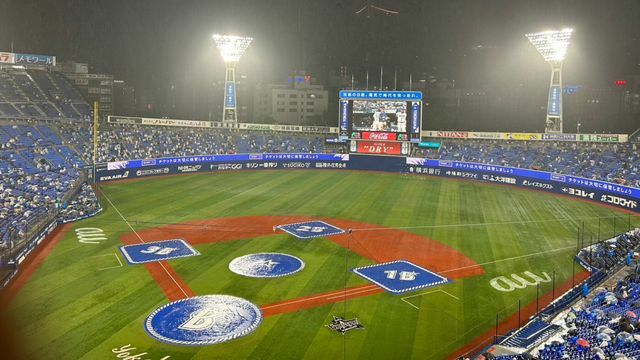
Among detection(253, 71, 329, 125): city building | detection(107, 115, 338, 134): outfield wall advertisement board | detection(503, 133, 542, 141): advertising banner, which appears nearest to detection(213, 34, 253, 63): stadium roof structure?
detection(107, 115, 338, 134): outfield wall advertisement board

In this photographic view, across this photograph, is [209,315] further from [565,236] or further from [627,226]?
[627,226]

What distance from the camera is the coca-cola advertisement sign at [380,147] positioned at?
7219 centimetres

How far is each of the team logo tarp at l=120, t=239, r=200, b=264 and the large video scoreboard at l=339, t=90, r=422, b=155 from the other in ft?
138

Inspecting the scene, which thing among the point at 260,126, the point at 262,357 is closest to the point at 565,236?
the point at 262,357

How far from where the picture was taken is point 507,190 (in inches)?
2424

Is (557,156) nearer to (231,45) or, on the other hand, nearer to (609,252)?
(609,252)

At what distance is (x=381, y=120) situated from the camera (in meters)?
70.6

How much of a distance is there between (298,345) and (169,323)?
19.9 feet

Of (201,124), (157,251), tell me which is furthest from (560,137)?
(157,251)

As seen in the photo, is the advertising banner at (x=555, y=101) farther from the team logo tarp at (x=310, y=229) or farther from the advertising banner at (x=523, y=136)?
the team logo tarp at (x=310, y=229)

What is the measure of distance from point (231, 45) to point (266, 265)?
59917 mm

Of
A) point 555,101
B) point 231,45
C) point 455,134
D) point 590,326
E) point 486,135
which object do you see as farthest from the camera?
point 231,45

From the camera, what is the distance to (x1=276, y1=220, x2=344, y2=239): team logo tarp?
37.1m

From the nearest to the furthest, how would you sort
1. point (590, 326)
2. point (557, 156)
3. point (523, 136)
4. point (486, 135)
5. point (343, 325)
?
point (590, 326) < point (343, 325) < point (557, 156) < point (523, 136) < point (486, 135)
